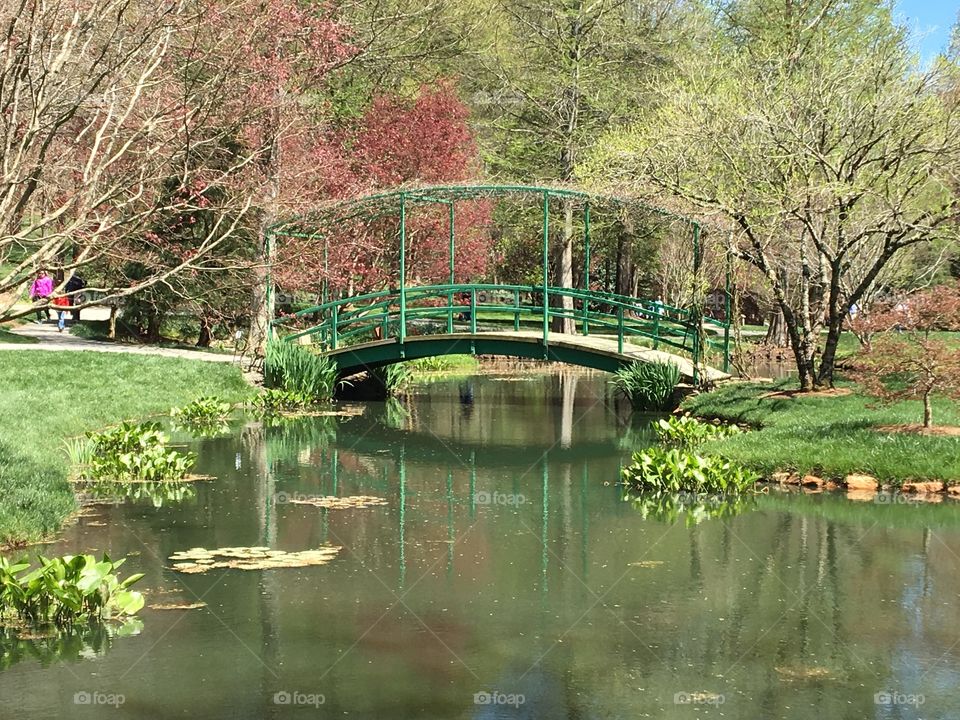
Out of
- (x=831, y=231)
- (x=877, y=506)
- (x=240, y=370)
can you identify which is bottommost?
(x=877, y=506)

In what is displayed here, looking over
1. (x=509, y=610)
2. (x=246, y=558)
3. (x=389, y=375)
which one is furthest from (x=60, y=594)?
(x=389, y=375)

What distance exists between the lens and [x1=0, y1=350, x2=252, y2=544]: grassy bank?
14227mm

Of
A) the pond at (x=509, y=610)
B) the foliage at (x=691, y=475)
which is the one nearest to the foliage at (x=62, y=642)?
the pond at (x=509, y=610)

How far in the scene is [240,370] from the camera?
1109 inches

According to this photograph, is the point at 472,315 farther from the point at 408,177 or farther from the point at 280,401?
the point at 408,177

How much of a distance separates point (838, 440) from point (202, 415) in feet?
37.6

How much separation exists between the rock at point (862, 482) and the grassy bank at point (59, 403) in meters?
9.41

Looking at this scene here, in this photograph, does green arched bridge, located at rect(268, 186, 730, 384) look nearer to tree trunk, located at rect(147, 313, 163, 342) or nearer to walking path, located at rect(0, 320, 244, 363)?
walking path, located at rect(0, 320, 244, 363)

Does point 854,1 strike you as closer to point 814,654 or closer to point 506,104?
point 506,104

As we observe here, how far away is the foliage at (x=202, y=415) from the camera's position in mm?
23734

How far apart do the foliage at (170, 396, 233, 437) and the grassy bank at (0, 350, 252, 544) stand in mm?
662

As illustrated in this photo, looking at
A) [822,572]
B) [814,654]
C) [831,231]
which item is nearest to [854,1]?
[831,231]

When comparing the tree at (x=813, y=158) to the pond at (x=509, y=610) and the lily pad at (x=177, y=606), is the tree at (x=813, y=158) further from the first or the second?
the lily pad at (x=177, y=606)

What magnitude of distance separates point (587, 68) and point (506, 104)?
3.10 meters
